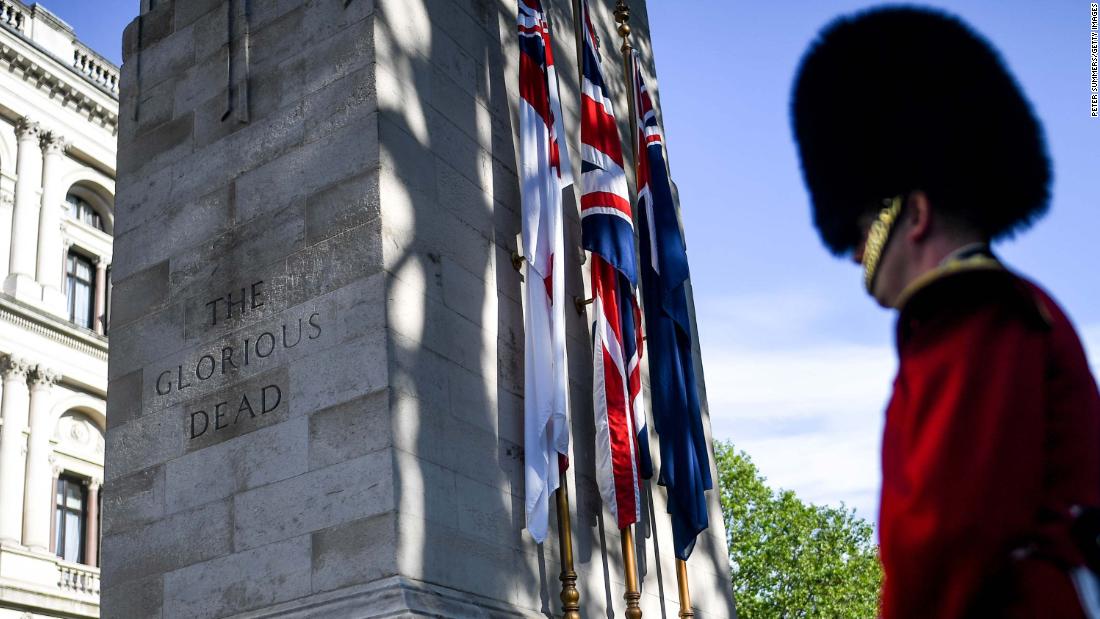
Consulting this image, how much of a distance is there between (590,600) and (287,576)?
246 centimetres

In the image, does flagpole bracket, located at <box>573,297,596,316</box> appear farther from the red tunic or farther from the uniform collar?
the red tunic

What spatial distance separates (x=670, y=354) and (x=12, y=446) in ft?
78.5

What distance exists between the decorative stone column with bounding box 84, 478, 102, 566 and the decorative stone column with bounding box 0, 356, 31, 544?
2.25 metres

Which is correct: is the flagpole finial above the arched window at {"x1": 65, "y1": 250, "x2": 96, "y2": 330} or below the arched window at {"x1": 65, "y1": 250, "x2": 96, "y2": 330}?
below

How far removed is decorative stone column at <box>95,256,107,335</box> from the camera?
3397 cm

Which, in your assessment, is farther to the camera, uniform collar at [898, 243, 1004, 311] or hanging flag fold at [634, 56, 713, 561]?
hanging flag fold at [634, 56, 713, 561]

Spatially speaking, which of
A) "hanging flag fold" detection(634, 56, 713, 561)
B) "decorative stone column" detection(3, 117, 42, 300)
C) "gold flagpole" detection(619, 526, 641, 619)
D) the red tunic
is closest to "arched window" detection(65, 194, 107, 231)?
"decorative stone column" detection(3, 117, 42, 300)

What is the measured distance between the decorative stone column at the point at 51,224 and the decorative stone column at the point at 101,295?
5.37ft

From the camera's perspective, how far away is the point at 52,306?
31.8m

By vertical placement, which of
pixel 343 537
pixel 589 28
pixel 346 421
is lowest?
pixel 343 537

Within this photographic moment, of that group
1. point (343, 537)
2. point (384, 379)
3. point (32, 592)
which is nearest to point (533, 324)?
point (384, 379)

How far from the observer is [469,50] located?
963 centimetres

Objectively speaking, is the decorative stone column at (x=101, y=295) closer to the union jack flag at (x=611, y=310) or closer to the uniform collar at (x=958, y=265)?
the union jack flag at (x=611, y=310)

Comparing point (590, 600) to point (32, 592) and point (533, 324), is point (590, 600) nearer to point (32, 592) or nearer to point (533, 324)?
point (533, 324)
